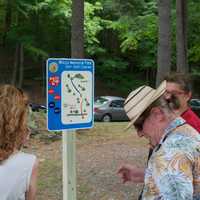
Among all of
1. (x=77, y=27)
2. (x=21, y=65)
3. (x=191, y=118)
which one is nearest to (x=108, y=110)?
(x=21, y=65)

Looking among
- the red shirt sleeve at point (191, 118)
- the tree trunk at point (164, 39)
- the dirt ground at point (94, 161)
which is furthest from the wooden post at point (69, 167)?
the tree trunk at point (164, 39)

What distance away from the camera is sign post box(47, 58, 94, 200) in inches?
181

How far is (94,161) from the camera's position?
35.3 ft

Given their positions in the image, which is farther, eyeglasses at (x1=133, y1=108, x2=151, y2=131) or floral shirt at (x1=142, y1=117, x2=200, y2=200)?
eyeglasses at (x1=133, y1=108, x2=151, y2=131)

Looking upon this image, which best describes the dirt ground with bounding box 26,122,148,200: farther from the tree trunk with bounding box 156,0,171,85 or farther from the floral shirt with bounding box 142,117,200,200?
the floral shirt with bounding box 142,117,200,200

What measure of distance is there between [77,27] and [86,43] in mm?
20484

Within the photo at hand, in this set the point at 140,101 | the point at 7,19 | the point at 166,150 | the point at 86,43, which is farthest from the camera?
the point at 7,19

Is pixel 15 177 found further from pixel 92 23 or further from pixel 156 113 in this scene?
pixel 92 23

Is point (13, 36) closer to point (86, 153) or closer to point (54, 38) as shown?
point (54, 38)

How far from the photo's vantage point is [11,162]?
2.87 m

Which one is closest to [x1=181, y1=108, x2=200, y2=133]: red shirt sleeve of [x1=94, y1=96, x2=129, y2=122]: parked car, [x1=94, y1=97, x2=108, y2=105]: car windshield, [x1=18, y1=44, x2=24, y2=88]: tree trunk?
[x1=94, y1=96, x2=129, y2=122]: parked car

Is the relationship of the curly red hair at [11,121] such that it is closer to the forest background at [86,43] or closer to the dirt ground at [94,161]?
the dirt ground at [94,161]

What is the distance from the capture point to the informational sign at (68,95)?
4598mm

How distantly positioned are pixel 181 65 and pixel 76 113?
42.5 ft
